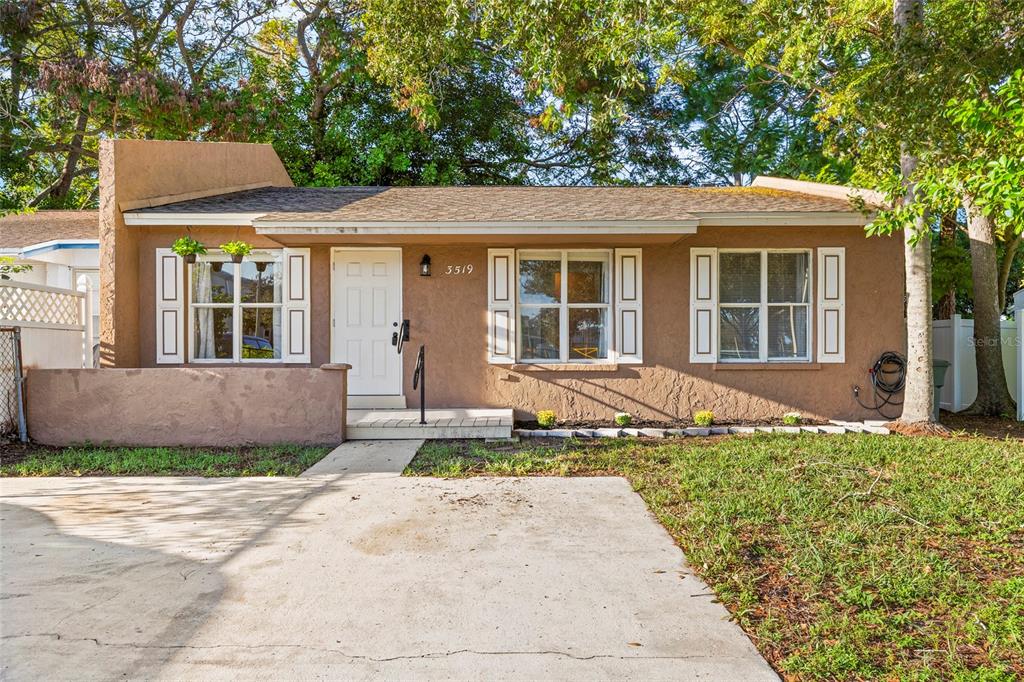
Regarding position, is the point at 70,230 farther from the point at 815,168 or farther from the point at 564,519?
the point at 815,168

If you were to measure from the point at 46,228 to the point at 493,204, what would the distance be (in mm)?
9494

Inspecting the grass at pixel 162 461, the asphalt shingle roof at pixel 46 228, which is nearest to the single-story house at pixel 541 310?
the grass at pixel 162 461

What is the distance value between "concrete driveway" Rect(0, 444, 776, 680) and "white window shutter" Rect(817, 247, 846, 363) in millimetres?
4621

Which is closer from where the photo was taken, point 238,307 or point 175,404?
point 175,404

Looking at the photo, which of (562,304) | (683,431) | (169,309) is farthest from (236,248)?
(683,431)

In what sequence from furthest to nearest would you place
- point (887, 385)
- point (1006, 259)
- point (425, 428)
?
point (1006, 259)
point (887, 385)
point (425, 428)

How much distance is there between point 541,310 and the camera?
7867 millimetres

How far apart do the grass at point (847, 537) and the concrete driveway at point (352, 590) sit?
0.28 m

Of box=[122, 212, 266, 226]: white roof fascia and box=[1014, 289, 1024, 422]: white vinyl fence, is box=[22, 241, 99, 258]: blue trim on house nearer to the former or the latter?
box=[122, 212, 266, 226]: white roof fascia

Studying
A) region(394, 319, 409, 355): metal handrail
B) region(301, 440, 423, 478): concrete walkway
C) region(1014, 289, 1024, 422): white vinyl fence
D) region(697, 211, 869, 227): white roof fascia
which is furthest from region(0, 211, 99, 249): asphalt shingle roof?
region(1014, 289, 1024, 422): white vinyl fence

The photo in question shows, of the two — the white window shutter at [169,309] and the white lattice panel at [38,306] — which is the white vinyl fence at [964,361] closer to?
the white window shutter at [169,309]

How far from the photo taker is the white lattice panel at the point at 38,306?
636 cm

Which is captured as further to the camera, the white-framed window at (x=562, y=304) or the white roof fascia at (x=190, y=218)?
the white-framed window at (x=562, y=304)

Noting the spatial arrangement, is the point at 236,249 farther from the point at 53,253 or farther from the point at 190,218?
the point at 53,253
